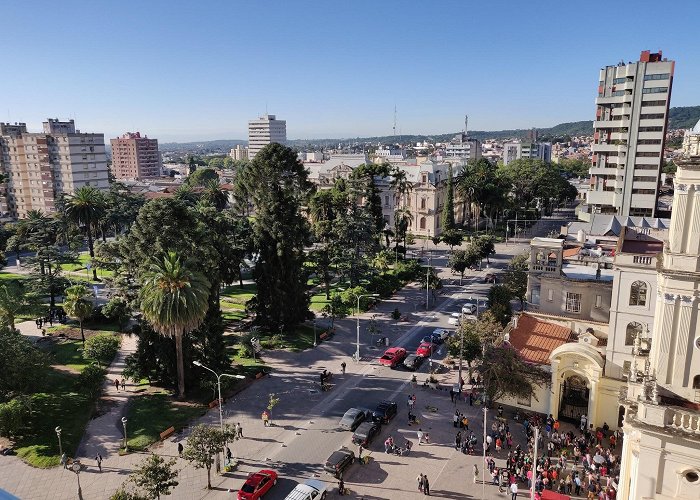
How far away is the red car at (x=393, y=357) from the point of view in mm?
43312

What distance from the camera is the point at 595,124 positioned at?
3538 inches

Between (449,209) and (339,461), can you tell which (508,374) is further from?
(449,209)

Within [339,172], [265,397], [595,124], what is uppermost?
[595,124]

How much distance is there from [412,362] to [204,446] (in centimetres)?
2024

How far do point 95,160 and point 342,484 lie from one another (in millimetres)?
120528

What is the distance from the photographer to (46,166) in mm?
120188

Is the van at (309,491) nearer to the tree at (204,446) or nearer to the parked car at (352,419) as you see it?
the tree at (204,446)

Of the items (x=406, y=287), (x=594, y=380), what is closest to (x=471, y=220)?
(x=406, y=287)

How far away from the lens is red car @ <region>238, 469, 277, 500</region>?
25891mm

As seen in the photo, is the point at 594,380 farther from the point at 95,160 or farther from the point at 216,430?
the point at 95,160

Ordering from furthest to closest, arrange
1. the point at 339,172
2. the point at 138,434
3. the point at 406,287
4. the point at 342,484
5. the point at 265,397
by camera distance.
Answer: the point at 339,172 < the point at 406,287 < the point at 265,397 < the point at 138,434 < the point at 342,484

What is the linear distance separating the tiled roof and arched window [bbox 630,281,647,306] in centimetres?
637

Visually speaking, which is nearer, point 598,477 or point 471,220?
point 598,477

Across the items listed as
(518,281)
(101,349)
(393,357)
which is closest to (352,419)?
(393,357)
